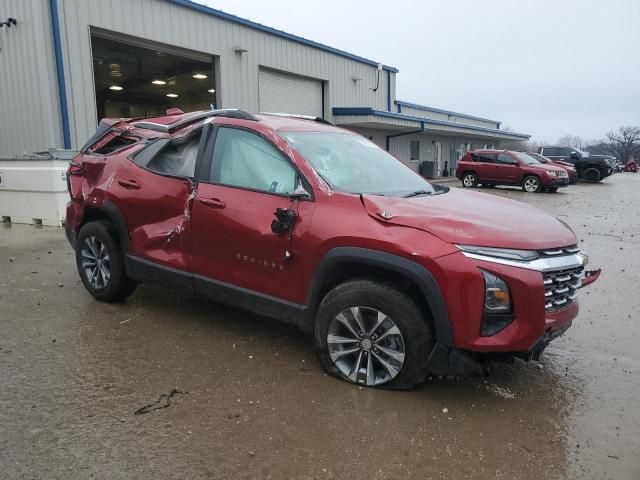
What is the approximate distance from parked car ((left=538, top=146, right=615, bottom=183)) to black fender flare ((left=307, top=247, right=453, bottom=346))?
25946 mm

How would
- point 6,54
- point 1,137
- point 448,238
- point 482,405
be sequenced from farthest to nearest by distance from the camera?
point 1,137, point 6,54, point 482,405, point 448,238

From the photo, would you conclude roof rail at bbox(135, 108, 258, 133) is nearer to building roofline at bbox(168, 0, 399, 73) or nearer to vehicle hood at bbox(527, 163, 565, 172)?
building roofline at bbox(168, 0, 399, 73)

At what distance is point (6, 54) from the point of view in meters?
11.7

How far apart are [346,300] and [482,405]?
3.60 feet

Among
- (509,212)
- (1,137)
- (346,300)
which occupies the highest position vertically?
(1,137)

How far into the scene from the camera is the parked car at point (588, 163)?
2523 cm

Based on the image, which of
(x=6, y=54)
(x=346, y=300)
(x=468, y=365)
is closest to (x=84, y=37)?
(x=6, y=54)

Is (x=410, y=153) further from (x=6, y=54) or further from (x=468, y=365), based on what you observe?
(x=468, y=365)

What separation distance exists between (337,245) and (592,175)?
2606 cm

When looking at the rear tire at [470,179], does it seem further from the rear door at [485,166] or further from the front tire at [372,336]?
the front tire at [372,336]

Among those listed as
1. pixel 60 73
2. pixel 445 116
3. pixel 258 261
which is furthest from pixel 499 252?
pixel 445 116

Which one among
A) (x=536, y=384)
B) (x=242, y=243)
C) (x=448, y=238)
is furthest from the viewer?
(x=242, y=243)

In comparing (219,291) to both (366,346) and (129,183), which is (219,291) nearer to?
(366,346)

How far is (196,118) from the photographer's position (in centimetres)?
463
